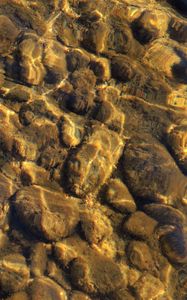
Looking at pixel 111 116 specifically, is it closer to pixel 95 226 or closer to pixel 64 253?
pixel 95 226

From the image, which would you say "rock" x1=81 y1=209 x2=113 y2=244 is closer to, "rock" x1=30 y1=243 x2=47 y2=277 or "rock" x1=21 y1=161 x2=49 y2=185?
"rock" x1=30 y1=243 x2=47 y2=277

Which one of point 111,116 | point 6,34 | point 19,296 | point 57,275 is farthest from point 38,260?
point 6,34

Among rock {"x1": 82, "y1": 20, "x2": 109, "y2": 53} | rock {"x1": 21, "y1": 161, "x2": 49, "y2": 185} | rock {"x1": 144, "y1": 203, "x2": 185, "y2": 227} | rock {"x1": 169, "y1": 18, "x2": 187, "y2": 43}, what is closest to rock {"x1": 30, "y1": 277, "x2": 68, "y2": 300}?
rock {"x1": 21, "y1": 161, "x2": 49, "y2": 185}

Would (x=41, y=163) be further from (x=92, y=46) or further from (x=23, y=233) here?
(x=92, y=46)

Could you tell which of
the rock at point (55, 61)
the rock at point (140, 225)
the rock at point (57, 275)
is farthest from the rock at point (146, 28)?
the rock at point (57, 275)

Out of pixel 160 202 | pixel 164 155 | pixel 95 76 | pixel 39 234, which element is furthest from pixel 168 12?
pixel 39 234

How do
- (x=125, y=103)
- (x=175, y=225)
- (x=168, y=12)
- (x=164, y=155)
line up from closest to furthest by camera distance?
(x=175, y=225), (x=164, y=155), (x=125, y=103), (x=168, y=12)

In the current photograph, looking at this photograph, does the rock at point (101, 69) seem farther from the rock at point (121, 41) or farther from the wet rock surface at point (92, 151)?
the rock at point (121, 41)
